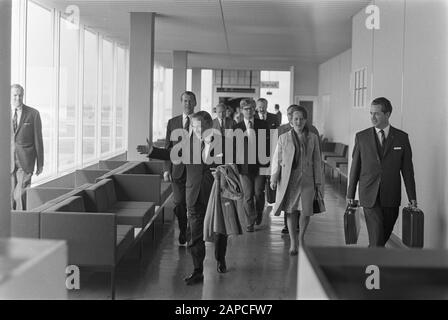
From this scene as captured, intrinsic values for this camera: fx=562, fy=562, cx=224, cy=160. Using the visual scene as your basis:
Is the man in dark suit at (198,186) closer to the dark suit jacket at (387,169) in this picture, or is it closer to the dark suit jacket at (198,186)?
the dark suit jacket at (198,186)

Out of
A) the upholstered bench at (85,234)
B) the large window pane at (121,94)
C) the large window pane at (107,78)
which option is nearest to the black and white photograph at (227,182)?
the upholstered bench at (85,234)

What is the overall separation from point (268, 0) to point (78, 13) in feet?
14.0

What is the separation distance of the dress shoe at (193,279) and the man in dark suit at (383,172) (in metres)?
1.63

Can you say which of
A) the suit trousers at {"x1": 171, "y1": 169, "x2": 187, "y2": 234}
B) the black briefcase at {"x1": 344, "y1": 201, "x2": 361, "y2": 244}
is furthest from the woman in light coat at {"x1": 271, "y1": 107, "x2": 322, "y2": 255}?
the suit trousers at {"x1": 171, "y1": 169, "x2": 187, "y2": 234}

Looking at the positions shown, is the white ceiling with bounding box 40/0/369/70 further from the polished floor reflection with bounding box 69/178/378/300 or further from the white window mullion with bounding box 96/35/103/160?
the polished floor reflection with bounding box 69/178/378/300

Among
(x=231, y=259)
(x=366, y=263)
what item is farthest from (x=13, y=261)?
(x=231, y=259)

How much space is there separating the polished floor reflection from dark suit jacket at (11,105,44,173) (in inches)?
67.0

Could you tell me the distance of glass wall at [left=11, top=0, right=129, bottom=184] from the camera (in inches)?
355

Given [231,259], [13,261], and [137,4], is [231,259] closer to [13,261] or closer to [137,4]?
[13,261]

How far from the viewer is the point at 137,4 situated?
994 centimetres

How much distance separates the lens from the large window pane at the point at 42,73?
946 centimetres

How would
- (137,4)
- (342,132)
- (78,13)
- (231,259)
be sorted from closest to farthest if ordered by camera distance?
(231,259) < (137,4) < (78,13) < (342,132)

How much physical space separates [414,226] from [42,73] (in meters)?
7.46

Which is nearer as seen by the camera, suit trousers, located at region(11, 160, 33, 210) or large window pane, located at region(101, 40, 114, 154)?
suit trousers, located at region(11, 160, 33, 210)
